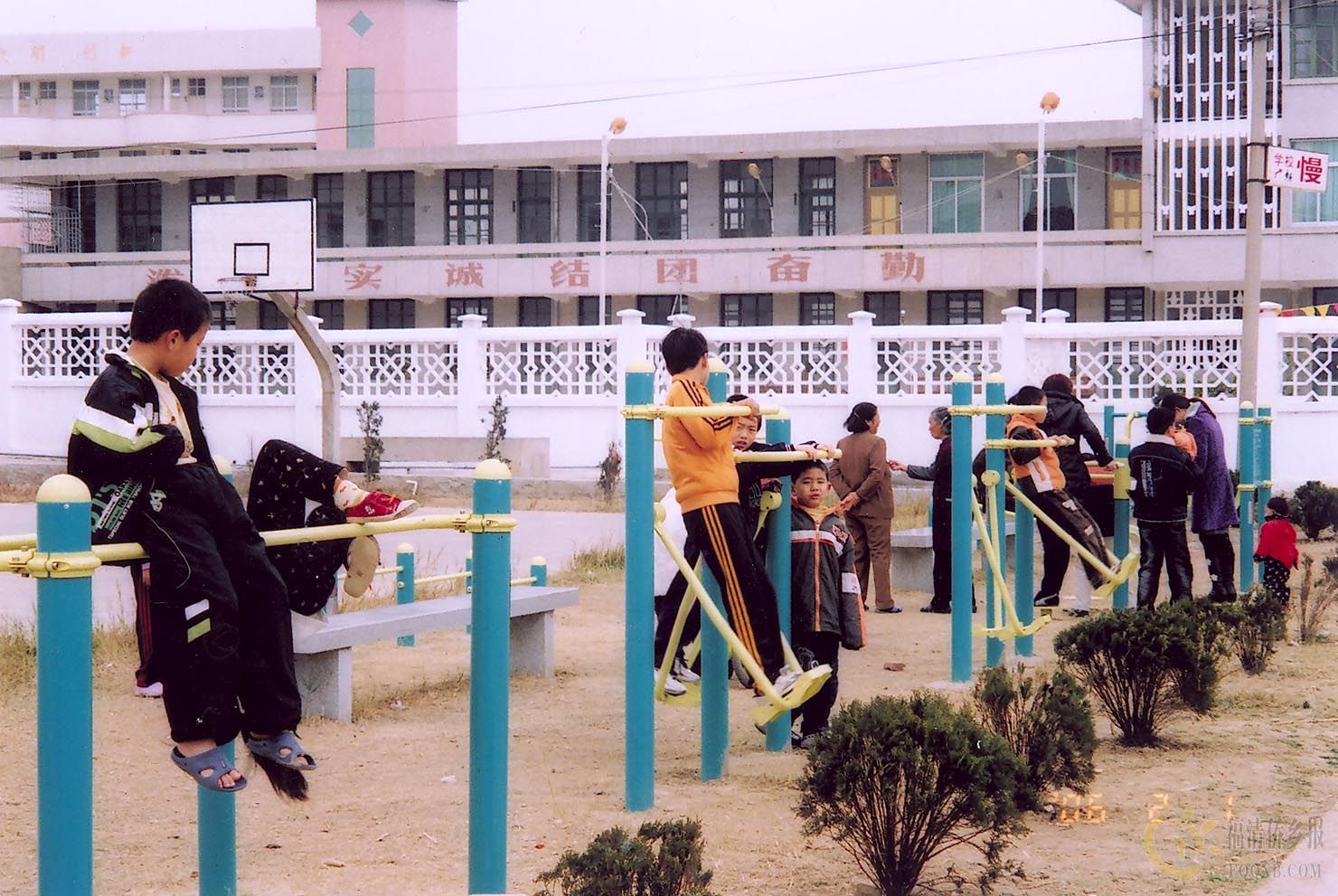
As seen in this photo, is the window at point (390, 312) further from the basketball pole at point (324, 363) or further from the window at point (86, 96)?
the basketball pole at point (324, 363)

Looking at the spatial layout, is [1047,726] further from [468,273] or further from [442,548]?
[468,273]

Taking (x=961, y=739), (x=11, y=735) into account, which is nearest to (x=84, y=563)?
(x=961, y=739)

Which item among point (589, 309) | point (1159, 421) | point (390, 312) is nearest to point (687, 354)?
point (1159, 421)

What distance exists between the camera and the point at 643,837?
4.37m

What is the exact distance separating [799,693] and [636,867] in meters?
2.29

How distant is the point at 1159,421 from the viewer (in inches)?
417

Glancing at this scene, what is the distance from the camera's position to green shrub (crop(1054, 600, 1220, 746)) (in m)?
7.30

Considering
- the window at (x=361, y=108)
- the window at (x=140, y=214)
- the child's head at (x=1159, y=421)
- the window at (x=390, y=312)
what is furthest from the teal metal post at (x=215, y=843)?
the window at (x=361, y=108)

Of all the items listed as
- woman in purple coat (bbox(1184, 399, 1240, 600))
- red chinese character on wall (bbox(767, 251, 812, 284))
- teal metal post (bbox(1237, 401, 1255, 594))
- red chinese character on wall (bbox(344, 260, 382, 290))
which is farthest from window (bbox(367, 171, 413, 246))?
woman in purple coat (bbox(1184, 399, 1240, 600))

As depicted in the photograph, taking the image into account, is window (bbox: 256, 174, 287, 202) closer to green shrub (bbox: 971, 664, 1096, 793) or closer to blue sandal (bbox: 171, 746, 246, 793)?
green shrub (bbox: 971, 664, 1096, 793)

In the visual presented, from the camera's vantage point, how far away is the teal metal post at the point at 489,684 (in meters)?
4.29

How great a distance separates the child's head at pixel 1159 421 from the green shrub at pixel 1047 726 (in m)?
4.38

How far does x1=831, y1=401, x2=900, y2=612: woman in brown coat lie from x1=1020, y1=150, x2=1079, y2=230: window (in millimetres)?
27231

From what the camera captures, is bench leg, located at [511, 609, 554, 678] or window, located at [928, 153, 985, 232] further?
window, located at [928, 153, 985, 232]
